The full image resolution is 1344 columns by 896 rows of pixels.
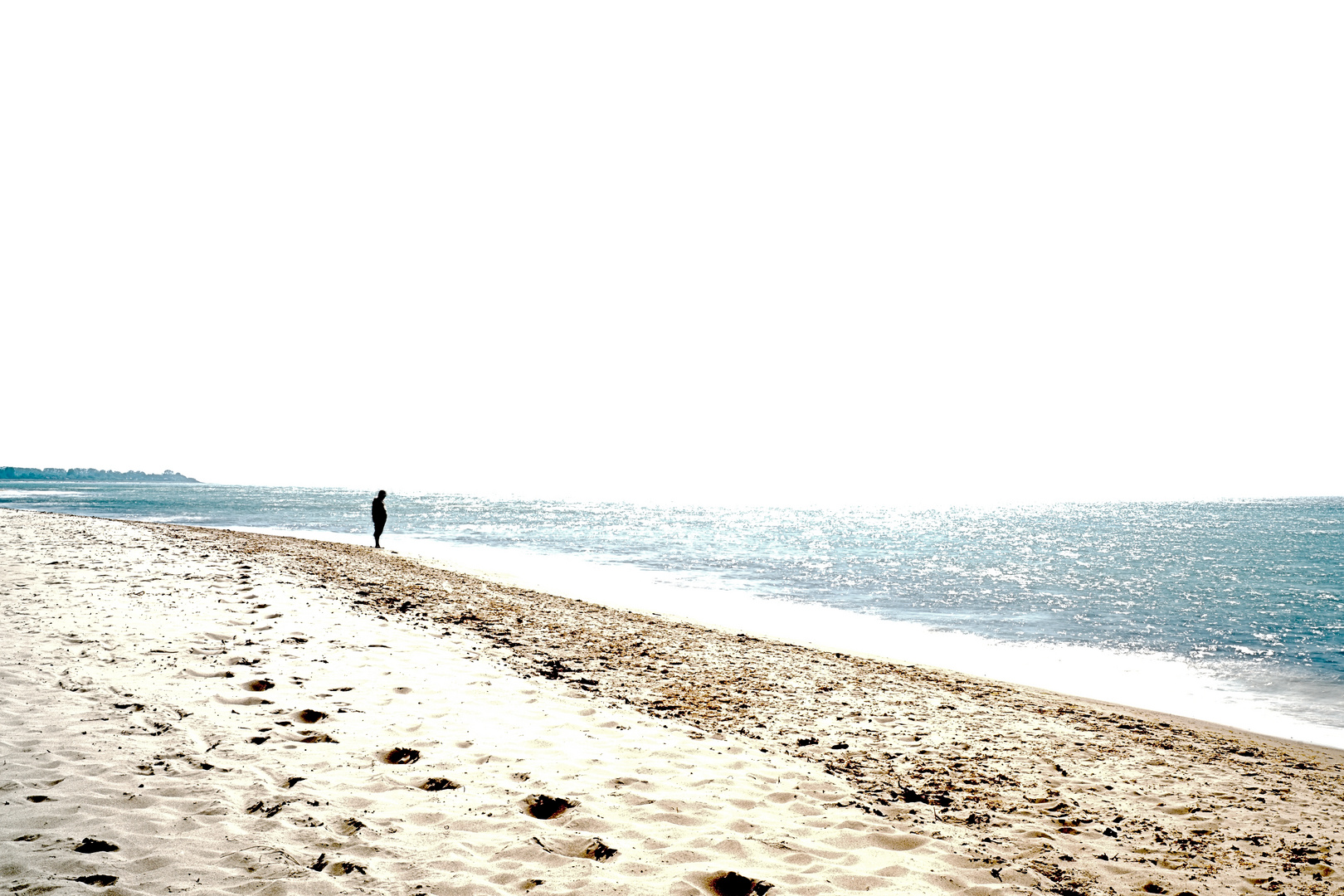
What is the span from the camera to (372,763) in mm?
5977

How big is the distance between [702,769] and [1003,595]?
2332 cm

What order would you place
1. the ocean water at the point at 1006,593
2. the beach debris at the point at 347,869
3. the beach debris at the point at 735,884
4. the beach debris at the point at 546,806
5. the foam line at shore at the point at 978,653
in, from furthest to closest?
the ocean water at the point at 1006,593
the foam line at shore at the point at 978,653
the beach debris at the point at 546,806
the beach debris at the point at 735,884
the beach debris at the point at 347,869

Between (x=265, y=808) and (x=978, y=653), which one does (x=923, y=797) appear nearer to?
(x=265, y=808)

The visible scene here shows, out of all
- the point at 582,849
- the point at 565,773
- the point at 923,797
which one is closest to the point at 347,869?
the point at 582,849

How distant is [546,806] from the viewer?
18.0 ft

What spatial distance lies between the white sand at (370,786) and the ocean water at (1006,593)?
946 cm

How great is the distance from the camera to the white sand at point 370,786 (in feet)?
14.5

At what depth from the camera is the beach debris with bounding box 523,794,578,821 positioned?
5.35 meters

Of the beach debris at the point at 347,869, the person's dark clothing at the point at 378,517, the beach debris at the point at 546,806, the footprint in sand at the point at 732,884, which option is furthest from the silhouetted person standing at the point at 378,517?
the footprint in sand at the point at 732,884

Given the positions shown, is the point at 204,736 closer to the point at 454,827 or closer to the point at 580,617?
the point at 454,827

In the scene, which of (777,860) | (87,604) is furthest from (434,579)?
(777,860)

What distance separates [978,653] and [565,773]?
13.2m

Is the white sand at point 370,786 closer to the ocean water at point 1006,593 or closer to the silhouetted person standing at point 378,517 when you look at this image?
the ocean water at point 1006,593

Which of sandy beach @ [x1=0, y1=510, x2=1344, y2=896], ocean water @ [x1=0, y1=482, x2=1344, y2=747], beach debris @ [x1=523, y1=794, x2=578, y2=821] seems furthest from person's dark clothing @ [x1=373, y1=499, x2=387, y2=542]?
beach debris @ [x1=523, y1=794, x2=578, y2=821]
